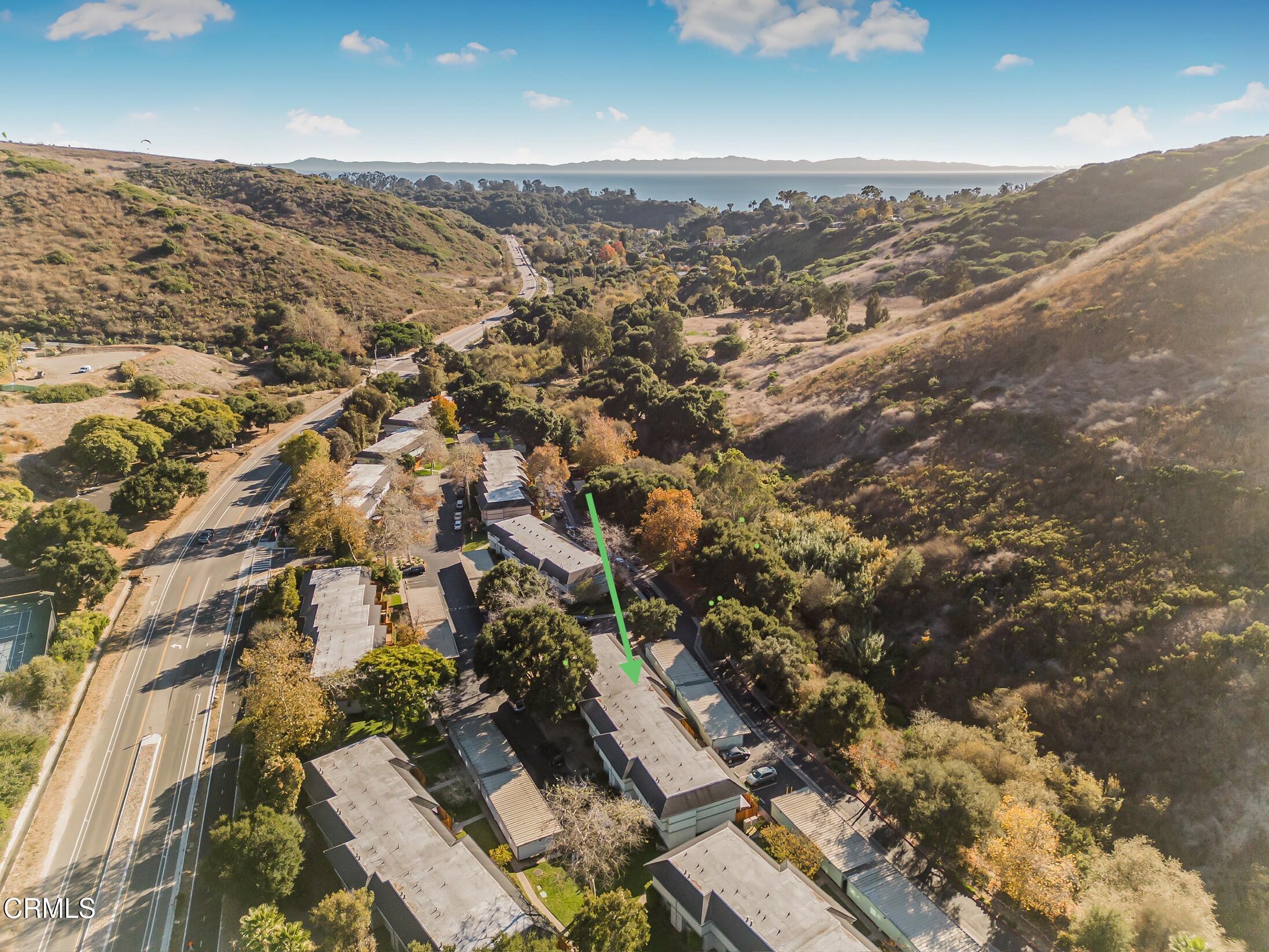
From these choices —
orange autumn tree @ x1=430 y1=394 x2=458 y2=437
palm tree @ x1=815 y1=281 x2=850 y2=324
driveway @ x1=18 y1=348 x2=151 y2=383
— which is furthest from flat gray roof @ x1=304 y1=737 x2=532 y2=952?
palm tree @ x1=815 y1=281 x2=850 y2=324

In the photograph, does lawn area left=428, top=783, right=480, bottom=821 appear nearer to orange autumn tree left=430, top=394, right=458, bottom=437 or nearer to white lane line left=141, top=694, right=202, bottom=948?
white lane line left=141, top=694, right=202, bottom=948

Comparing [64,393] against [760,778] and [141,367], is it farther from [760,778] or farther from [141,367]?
[760,778]

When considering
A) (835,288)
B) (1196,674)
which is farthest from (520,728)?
(835,288)

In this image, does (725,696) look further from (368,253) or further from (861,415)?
(368,253)

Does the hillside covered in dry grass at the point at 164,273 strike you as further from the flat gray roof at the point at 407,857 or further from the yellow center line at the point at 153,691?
the flat gray roof at the point at 407,857

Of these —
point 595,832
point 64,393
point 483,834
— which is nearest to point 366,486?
point 483,834

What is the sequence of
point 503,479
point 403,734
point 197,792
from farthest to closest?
point 503,479 < point 403,734 < point 197,792

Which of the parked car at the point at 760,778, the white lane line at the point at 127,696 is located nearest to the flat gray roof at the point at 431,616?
the white lane line at the point at 127,696
